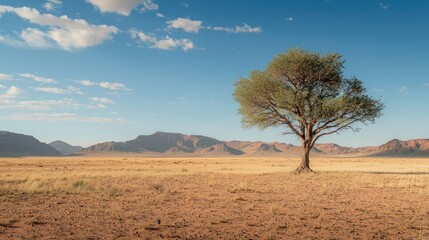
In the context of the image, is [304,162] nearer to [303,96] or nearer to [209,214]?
[303,96]

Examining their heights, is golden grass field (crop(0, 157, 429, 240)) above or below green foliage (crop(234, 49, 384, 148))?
below

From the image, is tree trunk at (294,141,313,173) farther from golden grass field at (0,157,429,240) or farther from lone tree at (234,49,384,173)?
golden grass field at (0,157,429,240)

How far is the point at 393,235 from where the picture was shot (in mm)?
10844

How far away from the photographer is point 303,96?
1412 inches

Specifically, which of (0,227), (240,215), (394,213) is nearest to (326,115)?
(394,213)

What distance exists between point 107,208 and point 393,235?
10644 mm

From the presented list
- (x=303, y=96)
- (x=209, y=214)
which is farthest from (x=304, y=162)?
(x=209, y=214)

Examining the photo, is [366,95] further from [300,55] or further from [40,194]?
[40,194]

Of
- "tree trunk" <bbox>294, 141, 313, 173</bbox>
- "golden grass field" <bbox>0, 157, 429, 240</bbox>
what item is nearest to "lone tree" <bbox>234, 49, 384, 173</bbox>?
"tree trunk" <bbox>294, 141, 313, 173</bbox>

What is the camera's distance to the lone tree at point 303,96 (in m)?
36.1

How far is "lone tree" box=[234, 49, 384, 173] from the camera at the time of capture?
1421 inches

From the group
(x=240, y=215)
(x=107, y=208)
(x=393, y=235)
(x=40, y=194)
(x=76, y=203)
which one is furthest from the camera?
(x=40, y=194)

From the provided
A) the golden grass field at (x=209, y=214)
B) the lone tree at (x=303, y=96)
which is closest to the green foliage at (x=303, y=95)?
the lone tree at (x=303, y=96)

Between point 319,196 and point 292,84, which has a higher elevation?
point 292,84
